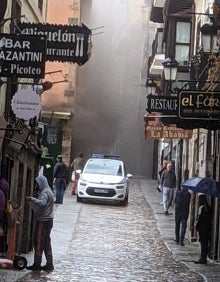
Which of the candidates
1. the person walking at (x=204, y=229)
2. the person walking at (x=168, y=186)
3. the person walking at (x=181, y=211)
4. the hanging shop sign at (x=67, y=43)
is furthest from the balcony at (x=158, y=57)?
the hanging shop sign at (x=67, y=43)

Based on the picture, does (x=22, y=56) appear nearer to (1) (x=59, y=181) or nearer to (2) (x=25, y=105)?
(2) (x=25, y=105)

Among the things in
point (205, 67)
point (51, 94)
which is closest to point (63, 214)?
point (205, 67)

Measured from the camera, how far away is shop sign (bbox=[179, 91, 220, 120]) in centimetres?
1517

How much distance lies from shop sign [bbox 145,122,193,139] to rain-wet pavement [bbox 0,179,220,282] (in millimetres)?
2655

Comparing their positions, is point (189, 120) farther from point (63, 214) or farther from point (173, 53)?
point (173, 53)

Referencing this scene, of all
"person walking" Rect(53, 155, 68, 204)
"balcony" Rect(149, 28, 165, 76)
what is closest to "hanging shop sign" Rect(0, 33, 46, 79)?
"person walking" Rect(53, 155, 68, 204)

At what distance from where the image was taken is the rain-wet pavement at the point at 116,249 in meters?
13.9

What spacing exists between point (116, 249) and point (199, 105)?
15.1 feet

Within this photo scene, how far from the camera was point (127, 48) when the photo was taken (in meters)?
63.9

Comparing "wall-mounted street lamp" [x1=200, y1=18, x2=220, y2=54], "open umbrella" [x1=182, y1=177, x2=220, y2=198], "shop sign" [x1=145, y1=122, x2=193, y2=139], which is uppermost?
"wall-mounted street lamp" [x1=200, y1=18, x2=220, y2=54]

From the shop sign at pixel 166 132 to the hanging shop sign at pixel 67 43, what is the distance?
41.7ft

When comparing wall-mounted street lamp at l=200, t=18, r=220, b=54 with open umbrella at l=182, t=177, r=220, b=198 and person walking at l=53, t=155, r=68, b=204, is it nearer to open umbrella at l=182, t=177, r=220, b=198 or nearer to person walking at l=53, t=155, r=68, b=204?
open umbrella at l=182, t=177, r=220, b=198

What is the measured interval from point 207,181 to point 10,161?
4.09m

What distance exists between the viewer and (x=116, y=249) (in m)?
18.1
